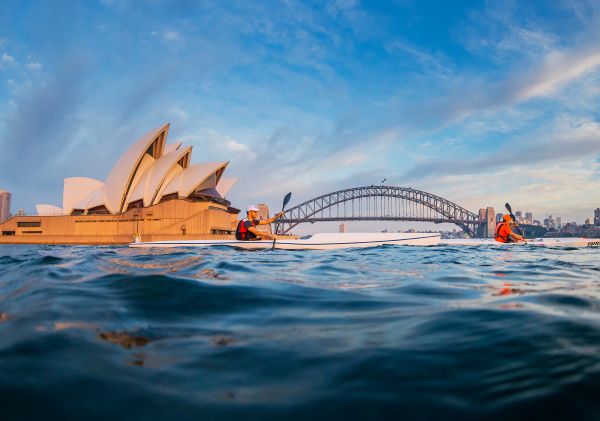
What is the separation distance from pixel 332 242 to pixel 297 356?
13.4 meters

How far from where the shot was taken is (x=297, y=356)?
217 cm

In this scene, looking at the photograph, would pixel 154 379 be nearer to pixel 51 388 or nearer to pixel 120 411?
pixel 120 411

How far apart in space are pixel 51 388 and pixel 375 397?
1.57m

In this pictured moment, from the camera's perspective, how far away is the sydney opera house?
46438mm

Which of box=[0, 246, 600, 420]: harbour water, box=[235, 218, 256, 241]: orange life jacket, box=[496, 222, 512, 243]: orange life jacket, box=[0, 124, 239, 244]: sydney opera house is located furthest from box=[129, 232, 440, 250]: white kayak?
box=[0, 124, 239, 244]: sydney opera house

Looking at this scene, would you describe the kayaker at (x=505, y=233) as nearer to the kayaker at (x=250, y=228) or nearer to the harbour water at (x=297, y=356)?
the kayaker at (x=250, y=228)

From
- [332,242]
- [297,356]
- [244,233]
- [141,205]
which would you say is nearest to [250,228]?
[244,233]

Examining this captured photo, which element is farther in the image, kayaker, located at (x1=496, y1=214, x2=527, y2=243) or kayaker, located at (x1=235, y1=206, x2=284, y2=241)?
kayaker, located at (x1=496, y1=214, x2=527, y2=243)

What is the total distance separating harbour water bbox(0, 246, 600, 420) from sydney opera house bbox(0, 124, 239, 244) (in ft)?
146

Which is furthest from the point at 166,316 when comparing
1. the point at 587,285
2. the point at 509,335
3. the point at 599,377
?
the point at 587,285

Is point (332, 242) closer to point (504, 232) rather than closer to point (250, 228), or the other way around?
point (250, 228)

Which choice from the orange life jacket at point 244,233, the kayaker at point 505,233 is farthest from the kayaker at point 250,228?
the kayaker at point 505,233

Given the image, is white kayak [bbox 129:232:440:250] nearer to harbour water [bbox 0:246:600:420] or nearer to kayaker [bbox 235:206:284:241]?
kayaker [bbox 235:206:284:241]

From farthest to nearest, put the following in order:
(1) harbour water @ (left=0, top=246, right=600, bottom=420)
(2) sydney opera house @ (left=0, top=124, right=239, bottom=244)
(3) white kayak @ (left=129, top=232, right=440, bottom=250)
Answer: (2) sydney opera house @ (left=0, top=124, right=239, bottom=244)
(3) white kayak @ (left=129, top=232, right=440, bottom=250)
(1) harbour water @ (left=0, top=246, right=600, bottom=420)
